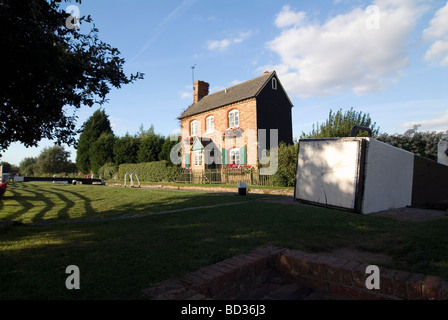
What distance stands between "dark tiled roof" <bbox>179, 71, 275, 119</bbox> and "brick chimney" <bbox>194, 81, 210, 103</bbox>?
115 cm

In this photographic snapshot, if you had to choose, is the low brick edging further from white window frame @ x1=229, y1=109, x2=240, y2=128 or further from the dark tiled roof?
white window frame @ x1=229, y1=109, x2=240, y2=128

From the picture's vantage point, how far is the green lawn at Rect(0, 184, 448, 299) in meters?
2.74

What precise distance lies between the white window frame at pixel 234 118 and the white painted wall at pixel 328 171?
2354 cm

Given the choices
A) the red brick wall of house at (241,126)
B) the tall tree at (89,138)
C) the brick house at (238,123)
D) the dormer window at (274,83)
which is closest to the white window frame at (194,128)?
the brick house at (238,123)

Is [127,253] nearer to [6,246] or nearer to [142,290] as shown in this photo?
[142,290]

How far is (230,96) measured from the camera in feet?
93.6

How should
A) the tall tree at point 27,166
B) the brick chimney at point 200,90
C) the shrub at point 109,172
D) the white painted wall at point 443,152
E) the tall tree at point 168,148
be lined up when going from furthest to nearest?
the tall tree at point 27,166 < the shrub at point 109,172 < the brick chimney at point 200,90 < the tall tree at point 168,148 < the white painted wall at point 443,152

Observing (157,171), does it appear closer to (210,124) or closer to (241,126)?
(210,124)

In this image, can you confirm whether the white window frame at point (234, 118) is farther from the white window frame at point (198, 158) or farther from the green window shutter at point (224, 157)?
the white window frame at point (198, 158)

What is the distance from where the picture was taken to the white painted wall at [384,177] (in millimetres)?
2869

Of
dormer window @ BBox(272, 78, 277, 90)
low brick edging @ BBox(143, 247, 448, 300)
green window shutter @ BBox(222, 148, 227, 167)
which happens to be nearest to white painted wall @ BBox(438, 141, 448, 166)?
low brick edging @ BBox(143, 247, 448, 300)

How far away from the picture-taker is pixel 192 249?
12.3ft

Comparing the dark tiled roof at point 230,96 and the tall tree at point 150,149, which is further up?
the dark tiled roof at point 230,96
